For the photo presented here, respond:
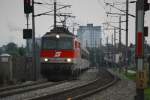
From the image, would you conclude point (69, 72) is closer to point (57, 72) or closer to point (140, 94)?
point (57, 72)

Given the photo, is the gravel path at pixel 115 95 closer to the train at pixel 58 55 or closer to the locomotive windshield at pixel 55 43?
the train at pixel 58 55

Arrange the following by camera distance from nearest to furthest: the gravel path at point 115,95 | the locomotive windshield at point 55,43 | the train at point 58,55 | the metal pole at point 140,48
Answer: the metal pole at point 140,48 → the gravel path at point 115,95 → the train at point 58,55 → the locomotive windshield at point 55,43

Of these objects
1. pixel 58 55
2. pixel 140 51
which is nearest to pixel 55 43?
pixel 58 55

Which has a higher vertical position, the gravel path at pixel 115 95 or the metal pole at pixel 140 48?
the metal pole at pixel 140 48

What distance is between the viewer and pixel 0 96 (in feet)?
69.8

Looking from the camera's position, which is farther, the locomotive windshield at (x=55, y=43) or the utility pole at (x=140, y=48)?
the locomotive windshield at (x=55, y=43)

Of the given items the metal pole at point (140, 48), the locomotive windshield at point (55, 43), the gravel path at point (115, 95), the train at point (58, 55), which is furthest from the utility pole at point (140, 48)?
the locomotive windshield at point (55, 43)

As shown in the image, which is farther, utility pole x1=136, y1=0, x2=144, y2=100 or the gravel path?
the gravel path

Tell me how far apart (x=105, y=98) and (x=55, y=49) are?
12812mm

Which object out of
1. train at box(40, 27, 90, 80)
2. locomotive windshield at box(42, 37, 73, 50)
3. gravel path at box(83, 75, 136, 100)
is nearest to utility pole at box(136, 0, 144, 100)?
gravel path at box(83, 75, 136, 100)

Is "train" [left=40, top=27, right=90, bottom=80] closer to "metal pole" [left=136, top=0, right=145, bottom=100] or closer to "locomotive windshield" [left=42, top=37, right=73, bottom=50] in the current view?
"locomotive windshield" [left=42, top=37, right=73, bottom=50]

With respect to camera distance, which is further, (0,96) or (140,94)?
(0,96)

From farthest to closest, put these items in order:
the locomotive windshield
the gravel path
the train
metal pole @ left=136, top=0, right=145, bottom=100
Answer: the locomotive windshield < the train < the gravel path < metal pole @ left=136, top=0, right=145, bottom=100

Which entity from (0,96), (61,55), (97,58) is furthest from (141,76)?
(97,58)
